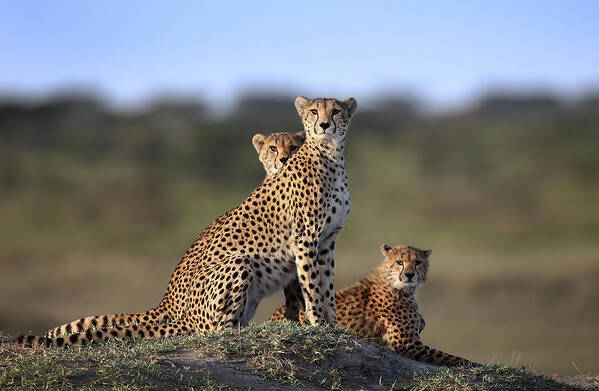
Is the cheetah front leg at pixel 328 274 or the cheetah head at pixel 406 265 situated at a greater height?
the cheetah head at pixel 406 265

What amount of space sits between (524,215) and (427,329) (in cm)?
984

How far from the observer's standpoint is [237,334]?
17.6 feet

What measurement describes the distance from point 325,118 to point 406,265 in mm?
1292

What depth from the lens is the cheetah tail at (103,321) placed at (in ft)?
19.4

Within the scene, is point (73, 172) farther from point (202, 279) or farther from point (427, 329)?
point (202, 279)

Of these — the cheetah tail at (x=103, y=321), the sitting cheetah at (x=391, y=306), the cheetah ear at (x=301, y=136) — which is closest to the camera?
the cheetah tail at (x=103, y=321)

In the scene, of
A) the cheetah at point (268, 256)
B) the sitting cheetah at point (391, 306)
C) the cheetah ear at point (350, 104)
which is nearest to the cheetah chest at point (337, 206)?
the cheetah at point (268, 256)

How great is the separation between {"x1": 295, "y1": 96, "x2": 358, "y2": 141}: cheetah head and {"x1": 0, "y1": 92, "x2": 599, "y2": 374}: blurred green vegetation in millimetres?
9100

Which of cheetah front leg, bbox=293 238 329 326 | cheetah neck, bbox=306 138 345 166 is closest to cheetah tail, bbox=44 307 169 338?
cheetah front leg, bbox=293 238 329 326

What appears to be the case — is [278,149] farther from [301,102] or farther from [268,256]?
[268,256]

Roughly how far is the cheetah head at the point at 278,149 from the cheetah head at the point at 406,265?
0.96m

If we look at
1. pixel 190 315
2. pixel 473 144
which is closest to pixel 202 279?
pixel 190 315

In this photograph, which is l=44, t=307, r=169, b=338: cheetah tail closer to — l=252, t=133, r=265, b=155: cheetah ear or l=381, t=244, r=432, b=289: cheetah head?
l=252, t=133, r=265, b=155: cheetah ear

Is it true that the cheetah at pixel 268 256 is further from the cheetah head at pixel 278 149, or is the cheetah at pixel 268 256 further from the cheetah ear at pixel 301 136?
the cheetah ear at pixel 301 136
